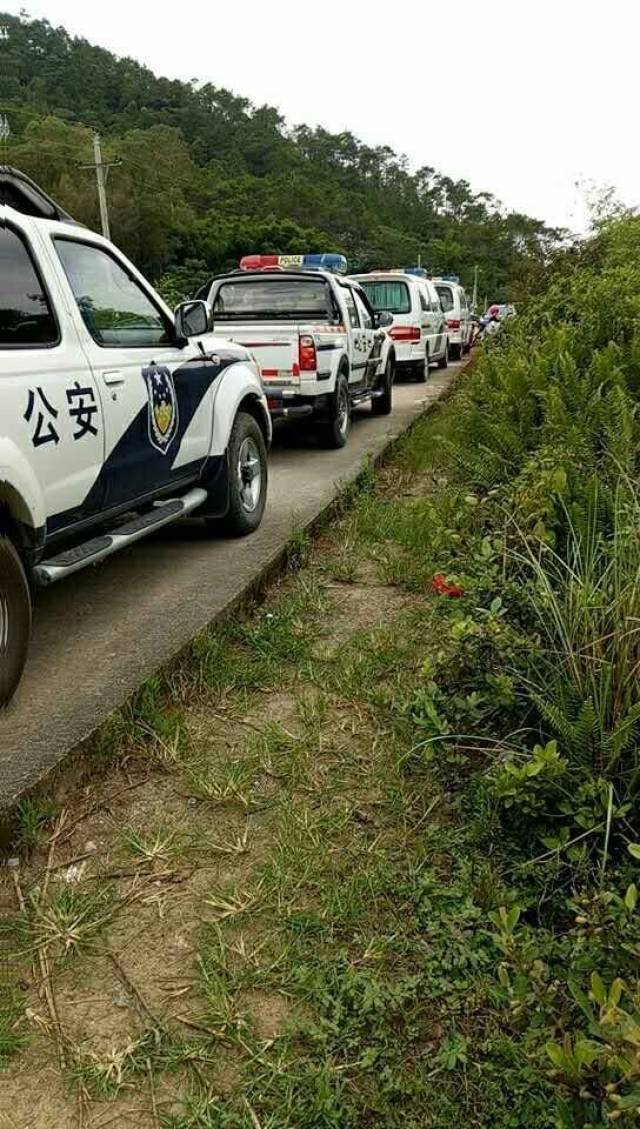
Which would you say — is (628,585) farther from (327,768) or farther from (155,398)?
(155,398)

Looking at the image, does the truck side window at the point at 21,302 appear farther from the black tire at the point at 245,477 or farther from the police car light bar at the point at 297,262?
the police car light bar at the point at 297,262

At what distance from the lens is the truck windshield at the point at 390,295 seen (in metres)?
14.7

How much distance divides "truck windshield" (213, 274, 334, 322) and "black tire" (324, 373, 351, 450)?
0.81m

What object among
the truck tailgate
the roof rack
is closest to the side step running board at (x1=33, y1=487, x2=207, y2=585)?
the roof rack

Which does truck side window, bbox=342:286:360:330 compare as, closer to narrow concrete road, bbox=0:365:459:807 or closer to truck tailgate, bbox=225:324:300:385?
truck tailgate, bbox=225:324:300:385

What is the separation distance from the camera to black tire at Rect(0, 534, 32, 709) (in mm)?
3094

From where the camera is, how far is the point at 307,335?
7648 mm

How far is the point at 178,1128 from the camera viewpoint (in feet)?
5.85

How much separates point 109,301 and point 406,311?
1106cm

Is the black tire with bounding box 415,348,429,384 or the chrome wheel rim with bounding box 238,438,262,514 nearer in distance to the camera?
the chrome wheel rim with bounding box 238,438,262,514

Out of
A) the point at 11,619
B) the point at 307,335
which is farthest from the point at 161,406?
the point at 307,335

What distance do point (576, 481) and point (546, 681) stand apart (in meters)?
1.29

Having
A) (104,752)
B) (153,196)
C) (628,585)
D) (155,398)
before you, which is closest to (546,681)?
(628,585)

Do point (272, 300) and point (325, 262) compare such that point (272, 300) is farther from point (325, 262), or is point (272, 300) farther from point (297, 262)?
point (325, 262)
